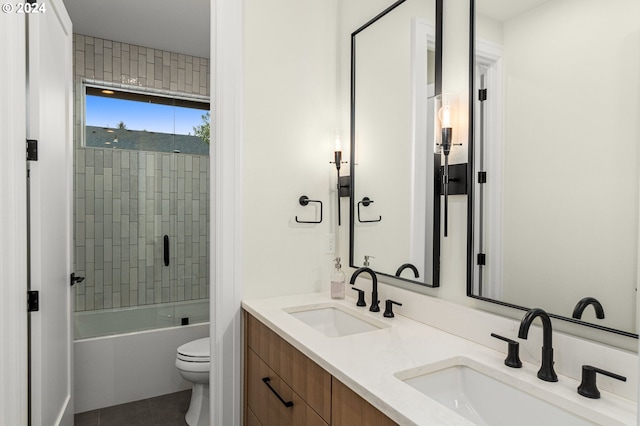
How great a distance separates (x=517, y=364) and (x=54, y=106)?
7.10 ft

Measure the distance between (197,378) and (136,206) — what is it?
158 cm

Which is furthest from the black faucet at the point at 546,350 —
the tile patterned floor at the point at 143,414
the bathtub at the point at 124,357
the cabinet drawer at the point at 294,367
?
the bathtub at the point at 124,357

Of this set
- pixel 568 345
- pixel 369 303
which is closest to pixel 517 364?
pixel 568 345

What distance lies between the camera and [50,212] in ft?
5.60

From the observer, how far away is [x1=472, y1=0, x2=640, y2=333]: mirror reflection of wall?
2.96 feet

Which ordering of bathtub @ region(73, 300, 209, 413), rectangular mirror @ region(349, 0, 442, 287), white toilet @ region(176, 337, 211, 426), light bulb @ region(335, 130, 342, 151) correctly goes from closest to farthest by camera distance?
1. rectangular mirror @ region(349, 0, 442, 287)
2. light bulb @ region(335, 130, 342, 151)
3. white toilet @ region(176, 337, 211, 426)
4. bathtub @ region(73, 300, 209, 413)

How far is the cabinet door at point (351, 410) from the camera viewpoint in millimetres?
866

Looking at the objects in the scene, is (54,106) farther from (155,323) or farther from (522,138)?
(522,138)

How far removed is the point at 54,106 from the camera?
5.89ft

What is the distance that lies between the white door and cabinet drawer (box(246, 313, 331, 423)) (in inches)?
34.6

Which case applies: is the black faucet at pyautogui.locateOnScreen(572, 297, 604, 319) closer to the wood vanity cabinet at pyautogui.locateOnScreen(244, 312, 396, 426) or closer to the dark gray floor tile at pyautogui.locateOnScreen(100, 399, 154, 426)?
the wood vanity cabinet at pyautogui.locateOnScreen(244, 312, 396, 426)

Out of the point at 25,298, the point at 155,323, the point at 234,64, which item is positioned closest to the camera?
the point at 25,298
